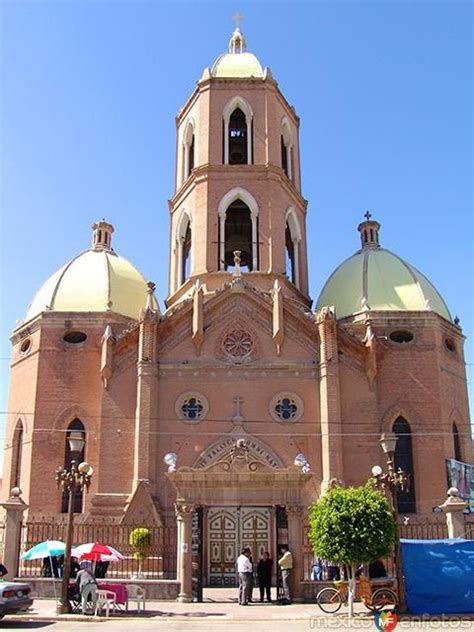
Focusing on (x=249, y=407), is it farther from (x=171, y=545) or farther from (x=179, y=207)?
(x=179, y=207)

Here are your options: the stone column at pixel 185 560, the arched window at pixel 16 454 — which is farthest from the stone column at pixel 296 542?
the arched window at pixel 16 454

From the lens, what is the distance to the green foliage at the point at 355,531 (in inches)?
752

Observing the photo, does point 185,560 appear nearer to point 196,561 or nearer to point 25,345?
point 196,561

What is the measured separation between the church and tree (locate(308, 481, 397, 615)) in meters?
7.82

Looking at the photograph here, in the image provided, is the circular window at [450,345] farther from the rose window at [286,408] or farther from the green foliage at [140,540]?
the green foliage at [140,540]

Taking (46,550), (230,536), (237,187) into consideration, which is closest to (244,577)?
(46,550)

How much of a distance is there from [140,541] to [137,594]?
5637 mm

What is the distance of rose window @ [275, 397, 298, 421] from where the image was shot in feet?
104

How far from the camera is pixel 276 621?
17.5m

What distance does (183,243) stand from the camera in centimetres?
3972

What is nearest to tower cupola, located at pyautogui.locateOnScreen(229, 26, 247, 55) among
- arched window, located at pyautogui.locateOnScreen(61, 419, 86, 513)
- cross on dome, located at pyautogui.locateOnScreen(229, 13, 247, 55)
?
cross on dome, located at pyautogui.locateOnScreen(229, 13, 247, 55)

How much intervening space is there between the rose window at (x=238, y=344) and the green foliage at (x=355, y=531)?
1342 centimetres

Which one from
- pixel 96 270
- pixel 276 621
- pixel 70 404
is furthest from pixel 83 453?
pixel 276 621

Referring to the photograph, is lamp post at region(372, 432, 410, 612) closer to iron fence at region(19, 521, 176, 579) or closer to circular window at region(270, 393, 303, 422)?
iron fence at region(19, 521, 176, 579)
